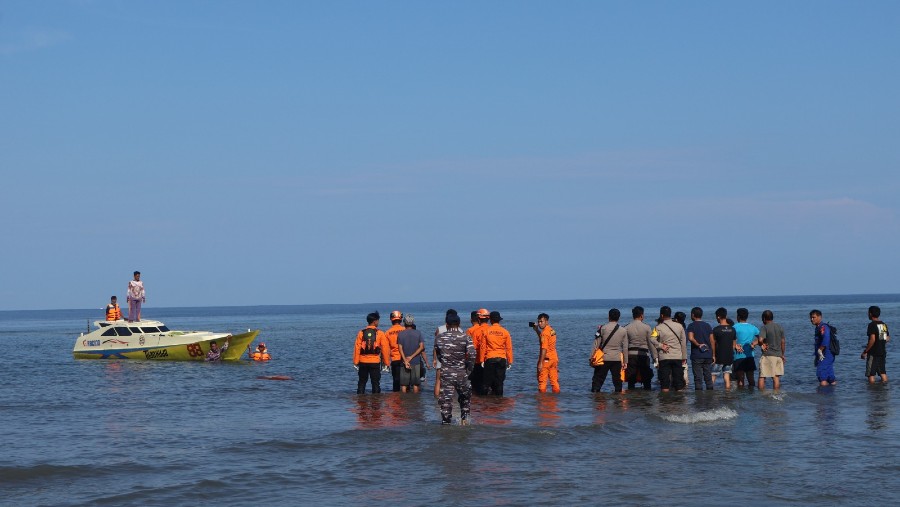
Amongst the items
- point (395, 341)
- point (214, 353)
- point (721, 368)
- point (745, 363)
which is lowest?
point (214, 353)

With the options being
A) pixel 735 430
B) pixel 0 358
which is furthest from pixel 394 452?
pixel 0 358

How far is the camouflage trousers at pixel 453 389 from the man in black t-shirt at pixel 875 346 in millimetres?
9513

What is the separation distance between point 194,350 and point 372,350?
18764 millimetres

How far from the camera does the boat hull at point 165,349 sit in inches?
1390

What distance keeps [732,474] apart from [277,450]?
6.59 m

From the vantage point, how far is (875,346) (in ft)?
65.0

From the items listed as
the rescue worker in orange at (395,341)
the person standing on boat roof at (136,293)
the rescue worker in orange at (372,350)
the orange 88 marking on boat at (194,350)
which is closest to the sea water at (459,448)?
the rescue worker in orange at (395,341)

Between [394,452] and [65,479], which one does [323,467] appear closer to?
[394,452]

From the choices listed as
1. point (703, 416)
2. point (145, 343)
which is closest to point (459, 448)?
point (703, 416)

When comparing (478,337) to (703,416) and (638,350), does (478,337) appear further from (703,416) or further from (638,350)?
(703,416)

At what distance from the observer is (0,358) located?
44812 mm

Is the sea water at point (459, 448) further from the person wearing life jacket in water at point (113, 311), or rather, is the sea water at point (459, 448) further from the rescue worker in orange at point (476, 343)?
the person wearing life jacket in water at point (113, 311)

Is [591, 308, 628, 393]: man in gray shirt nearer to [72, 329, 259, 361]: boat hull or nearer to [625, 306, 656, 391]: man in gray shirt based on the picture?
[625, 306, 656, 391]: man in gray shirt

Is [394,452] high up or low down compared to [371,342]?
down
